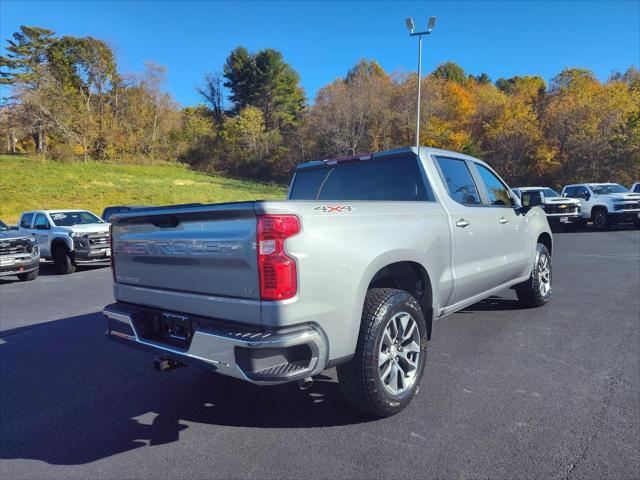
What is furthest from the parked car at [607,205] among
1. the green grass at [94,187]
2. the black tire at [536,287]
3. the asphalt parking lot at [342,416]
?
the green grass at [94,187]

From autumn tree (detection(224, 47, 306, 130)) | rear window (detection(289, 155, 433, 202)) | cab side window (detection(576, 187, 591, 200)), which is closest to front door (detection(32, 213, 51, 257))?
rear window (detection(289, 155, 433, 202))

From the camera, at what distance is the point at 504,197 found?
5176 mm

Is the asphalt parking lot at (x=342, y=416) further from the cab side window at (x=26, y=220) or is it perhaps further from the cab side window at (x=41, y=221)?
the cab side window at (x=26, y=220)

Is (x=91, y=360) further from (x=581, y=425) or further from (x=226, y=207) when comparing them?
(x=581, y=425)

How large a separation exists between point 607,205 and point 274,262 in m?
18.1

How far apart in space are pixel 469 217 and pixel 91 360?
13.2 feet

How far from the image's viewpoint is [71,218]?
12.4 metres

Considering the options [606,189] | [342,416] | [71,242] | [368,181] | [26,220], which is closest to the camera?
[342,416]

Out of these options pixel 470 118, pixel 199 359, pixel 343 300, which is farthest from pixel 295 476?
pixel 470 118

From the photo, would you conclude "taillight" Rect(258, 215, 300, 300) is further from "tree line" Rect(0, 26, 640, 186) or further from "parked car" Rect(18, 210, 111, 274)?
"tree line" Rect(0, 26, 640, 186)

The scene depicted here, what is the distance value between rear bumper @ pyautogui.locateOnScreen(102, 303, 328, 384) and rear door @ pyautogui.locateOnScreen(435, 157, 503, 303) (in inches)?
72.4

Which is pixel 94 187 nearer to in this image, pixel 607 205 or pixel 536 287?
pixel 607 205

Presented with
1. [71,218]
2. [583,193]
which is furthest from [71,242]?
[583,193]

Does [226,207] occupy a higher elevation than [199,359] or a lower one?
higher
